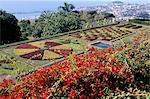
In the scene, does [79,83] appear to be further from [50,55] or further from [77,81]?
[50,55]

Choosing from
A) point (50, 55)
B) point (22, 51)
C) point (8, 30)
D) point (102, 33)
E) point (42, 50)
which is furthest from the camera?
point (8, 30)

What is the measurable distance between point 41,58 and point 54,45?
465 centimetres

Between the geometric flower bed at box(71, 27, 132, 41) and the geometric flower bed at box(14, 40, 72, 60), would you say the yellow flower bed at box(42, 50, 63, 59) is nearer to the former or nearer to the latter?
the geometric flower bed at box(14, 40, 72, 60)

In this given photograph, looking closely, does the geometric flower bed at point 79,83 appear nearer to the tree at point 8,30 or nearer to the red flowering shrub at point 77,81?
the red flowering shrub at point 77,81

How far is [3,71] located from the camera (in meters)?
18.9

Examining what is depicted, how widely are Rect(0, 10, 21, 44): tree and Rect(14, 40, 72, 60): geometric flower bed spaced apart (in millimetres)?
8552

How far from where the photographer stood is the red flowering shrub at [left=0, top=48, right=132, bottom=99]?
27.4 feet

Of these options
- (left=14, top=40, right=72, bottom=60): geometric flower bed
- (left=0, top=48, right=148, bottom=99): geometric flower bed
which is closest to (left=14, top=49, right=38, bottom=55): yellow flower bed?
(left=14, top=40, right=72, bottom=60): geometric flower bed

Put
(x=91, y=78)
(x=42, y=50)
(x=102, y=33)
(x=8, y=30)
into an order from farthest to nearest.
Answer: (x=8, y=30) < (x=102, y=33) < (x=42, y=50) < (x=91, y=78)

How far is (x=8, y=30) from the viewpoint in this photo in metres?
36.0

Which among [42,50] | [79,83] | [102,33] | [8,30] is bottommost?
[102,33]

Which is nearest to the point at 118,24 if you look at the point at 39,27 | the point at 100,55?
the point at 39,27

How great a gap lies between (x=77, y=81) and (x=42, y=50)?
1636cm

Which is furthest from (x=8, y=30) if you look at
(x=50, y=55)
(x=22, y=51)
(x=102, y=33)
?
(x=50, y=55)
